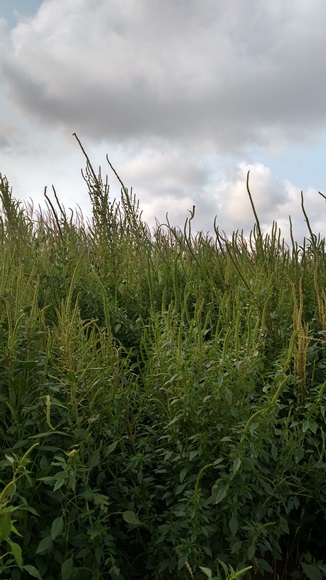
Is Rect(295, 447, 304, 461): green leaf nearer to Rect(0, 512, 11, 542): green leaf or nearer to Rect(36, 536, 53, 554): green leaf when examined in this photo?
Rect(36, 536, 53, 554): green leaf

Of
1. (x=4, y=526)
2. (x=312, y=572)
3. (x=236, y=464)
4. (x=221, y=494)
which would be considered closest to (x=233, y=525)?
(x=221, y=494)

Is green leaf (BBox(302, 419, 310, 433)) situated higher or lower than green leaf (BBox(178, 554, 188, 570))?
higher

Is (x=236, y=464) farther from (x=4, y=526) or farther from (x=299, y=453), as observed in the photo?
(x=4, y=526)

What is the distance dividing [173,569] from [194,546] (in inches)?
11.2

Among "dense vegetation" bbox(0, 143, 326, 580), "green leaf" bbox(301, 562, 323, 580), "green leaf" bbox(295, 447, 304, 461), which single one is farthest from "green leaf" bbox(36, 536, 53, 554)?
"green leaf" bbox(301, 562, 323, 580)

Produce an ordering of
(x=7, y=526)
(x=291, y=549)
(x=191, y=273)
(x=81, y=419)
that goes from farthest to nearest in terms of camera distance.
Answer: (x=191, y=273) → (x=291, y=549) → (x=81, y=419) → (x=7, y=526)

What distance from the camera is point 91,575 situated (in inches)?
93.9

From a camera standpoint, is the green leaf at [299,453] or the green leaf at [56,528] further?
the green leaf at [299,453]

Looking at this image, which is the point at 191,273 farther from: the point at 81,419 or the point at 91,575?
the point at 91,575

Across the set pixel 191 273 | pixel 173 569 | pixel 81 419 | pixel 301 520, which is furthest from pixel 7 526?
pixel 191 273

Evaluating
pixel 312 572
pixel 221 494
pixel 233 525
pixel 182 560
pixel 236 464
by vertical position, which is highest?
pixel 236 464

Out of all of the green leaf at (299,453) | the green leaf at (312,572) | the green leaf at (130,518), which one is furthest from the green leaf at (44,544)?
the green leaf at (312,572)

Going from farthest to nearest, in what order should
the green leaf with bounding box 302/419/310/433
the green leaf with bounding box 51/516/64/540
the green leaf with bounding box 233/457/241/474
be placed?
the green leaf with bounding box 302/419/310/433 → the green leaf with bounding box 233/457/241/474 → the green leaf with bounding box 51/516/64/540

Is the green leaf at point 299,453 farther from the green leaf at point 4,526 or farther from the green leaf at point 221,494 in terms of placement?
the green leaf at point 4,526
